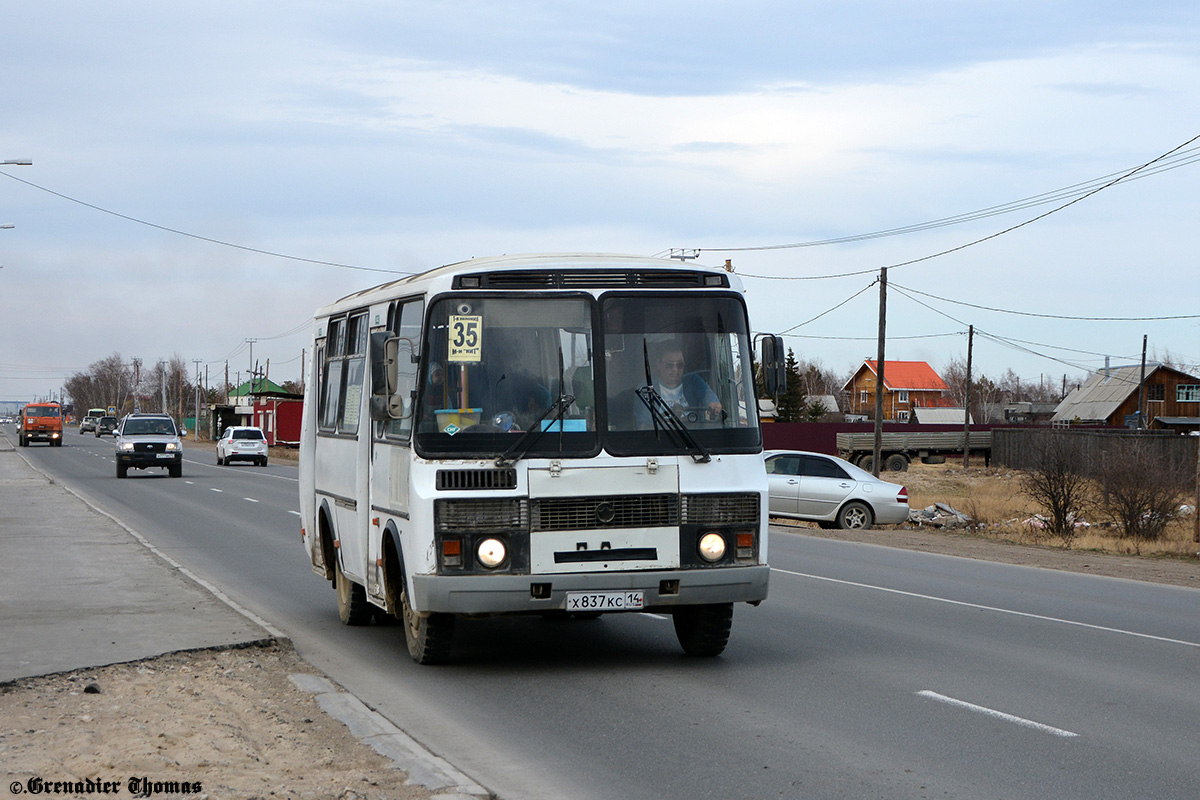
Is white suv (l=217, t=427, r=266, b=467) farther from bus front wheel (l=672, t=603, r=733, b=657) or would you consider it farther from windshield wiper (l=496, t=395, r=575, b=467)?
windshield wiper (l=496, t=395, r=575, b=467)

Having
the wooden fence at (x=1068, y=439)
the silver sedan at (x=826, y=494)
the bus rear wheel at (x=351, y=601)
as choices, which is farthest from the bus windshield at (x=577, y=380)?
the wooden fence at (x=1068, y=439)

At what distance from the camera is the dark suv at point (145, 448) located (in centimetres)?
4188

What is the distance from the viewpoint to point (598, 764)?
21.8 feet

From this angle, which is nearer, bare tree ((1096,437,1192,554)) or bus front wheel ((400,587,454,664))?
bus front wheel ((400,587,454,664))

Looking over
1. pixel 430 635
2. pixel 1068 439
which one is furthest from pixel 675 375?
pixel 1068 439

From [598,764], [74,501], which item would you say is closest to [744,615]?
[598,764]

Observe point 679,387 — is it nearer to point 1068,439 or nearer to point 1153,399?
point 1068,439

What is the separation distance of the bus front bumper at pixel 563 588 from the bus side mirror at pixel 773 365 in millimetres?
1233

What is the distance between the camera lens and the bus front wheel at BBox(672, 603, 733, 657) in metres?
9.59

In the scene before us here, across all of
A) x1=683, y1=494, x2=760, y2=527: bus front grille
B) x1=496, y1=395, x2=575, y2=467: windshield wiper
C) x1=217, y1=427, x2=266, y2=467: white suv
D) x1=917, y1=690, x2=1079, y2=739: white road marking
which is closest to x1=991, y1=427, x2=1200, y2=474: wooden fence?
x1=217, y1=427, x2=266, y2=467: white suv

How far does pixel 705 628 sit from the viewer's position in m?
9.64

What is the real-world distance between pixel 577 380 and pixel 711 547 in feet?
4.67

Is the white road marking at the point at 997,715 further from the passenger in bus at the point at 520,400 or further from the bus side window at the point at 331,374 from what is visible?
the bus side window at the point at 331,374

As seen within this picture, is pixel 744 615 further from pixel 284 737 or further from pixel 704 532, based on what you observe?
pixel 284 737
